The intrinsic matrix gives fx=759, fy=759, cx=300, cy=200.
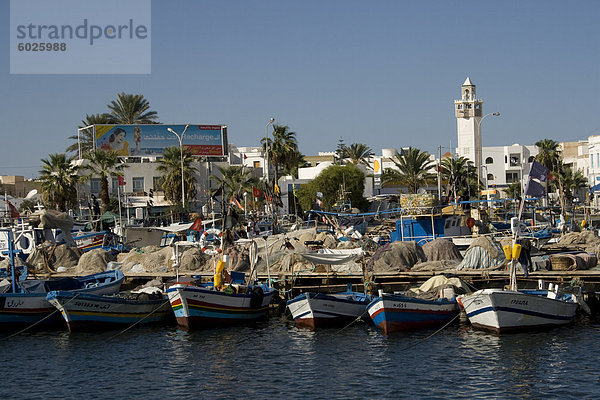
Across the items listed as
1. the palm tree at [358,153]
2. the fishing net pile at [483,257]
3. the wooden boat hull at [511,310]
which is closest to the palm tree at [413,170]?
the palm tree at [358,153]

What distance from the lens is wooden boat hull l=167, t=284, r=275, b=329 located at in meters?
29.0

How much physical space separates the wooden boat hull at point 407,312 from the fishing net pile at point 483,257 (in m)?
5.65

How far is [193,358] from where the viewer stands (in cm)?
2517

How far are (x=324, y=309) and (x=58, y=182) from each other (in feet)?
142

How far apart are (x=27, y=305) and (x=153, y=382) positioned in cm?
1023

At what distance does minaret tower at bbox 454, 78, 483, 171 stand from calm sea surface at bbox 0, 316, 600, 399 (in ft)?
294

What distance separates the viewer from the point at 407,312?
90.2ft

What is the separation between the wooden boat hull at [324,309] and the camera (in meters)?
28.5

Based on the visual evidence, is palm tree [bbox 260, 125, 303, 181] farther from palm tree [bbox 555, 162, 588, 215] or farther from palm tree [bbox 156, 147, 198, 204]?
palm tree [bbox 555, 162, 588, 215]

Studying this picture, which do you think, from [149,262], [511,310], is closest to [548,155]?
[149,262]

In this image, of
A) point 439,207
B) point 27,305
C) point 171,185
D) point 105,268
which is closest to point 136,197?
point 171,185

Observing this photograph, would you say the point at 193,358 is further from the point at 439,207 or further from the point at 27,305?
the point at 439,207

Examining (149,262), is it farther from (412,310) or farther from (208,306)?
(412,310)

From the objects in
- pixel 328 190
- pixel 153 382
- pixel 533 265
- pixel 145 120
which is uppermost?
pixel 145 120
